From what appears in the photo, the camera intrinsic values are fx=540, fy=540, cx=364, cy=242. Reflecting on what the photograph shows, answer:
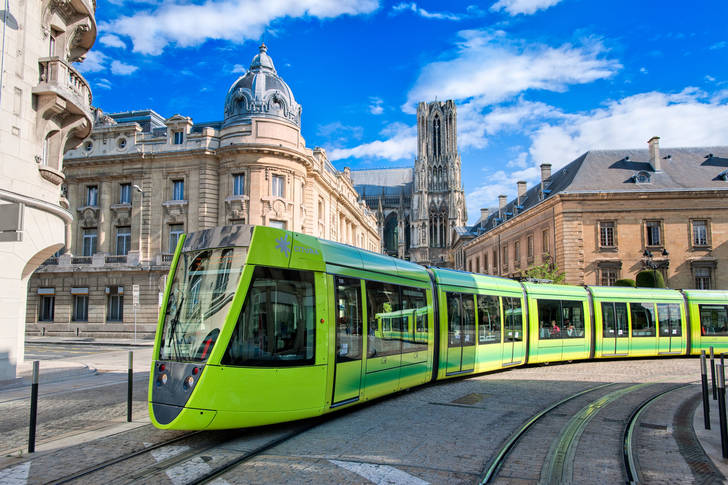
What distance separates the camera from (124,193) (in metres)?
35.9

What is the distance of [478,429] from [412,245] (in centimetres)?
10681

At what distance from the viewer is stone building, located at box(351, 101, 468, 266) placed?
11356cm

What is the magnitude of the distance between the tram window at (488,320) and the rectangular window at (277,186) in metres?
21.5

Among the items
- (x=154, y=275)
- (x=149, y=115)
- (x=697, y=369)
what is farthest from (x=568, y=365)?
(x=149, y=115)

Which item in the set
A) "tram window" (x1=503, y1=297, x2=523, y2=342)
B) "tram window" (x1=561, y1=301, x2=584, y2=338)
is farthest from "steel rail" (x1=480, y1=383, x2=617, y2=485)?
"tram window" (x1=561, y1=301, x2=584, y2=338)

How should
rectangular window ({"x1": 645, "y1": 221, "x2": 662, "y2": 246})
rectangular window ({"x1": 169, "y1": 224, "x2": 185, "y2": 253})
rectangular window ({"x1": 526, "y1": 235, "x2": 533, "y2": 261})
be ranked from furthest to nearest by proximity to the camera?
rectangular window ({"x1": 526, "y1": 235, "x2": 533, "y2": 261}) → rectangular window ({"x1": 645, "y1": 221, "x2": 662, "y2": 246}) → rectangular window ({"x1": 169, "y1": 224, "x2": 185, "y2": 253})

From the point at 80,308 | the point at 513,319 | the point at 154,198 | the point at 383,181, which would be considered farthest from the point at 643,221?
the point at 383,181

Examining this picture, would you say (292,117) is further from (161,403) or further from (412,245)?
(412,245)

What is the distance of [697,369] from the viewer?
1767 cm

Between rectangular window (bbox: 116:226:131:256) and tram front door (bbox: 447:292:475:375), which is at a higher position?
rectangular window (bbox: 116:226:131:256)

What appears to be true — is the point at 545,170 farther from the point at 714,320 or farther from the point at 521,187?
the point at 714,320

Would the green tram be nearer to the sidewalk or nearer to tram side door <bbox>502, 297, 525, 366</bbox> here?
tram side door <bbox>502, 297, 525, 366</bbox>

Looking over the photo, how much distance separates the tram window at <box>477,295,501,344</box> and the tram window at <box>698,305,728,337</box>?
35.0ft

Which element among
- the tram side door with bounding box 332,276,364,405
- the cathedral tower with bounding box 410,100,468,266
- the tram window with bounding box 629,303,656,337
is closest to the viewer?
the tram side door with bounding box 332,276,364,405
